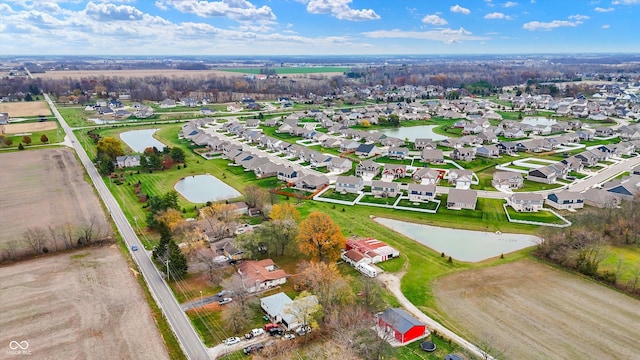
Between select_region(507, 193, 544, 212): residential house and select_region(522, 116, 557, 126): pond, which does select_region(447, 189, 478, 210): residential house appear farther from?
select_region(522, 116, 557, 126): pond

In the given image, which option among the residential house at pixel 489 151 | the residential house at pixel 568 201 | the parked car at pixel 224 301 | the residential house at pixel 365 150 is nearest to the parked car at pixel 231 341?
the parked car at pixel 224 301

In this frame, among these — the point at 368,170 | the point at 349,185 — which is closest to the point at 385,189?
the point at 349,185

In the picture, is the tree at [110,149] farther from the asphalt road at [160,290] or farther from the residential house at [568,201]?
the residential house at [568,201]

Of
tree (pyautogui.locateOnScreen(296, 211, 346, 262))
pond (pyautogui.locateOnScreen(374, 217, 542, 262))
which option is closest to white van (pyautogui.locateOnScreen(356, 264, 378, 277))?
tree (pyautogui.locateOnScreen(296, 211, 346, 262))

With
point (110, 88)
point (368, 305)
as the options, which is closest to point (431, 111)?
point (368, 305)

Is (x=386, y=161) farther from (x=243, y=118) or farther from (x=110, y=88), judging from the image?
(x=110, y=88)

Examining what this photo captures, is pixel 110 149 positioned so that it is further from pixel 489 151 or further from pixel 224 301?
pixel 489 151
